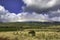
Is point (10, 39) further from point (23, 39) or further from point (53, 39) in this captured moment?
point (53, 39)

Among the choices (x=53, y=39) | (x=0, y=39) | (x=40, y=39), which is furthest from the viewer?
(x=53, y=39)

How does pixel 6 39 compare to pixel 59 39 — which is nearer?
pixel 6 39

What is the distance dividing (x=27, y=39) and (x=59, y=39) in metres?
8.56

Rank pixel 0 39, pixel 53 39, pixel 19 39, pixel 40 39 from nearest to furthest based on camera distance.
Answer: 1. pixel 0 39
2. pixel 19 39
3. pixel 40 39
4. pixel 53 39

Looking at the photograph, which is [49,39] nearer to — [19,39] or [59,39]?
[59,39]

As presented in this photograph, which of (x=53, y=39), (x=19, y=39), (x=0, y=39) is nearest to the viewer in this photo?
(x=0, y=39)

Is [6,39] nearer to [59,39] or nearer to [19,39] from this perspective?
[19,39]

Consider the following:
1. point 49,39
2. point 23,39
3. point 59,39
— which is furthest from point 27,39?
point 59,39

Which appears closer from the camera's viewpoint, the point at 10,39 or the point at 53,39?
the point at 10,39

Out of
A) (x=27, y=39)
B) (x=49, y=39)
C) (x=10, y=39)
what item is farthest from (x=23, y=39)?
(x=49, y=39)

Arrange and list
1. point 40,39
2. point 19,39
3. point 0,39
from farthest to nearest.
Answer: point 40,39, point 19,39, point 0,39

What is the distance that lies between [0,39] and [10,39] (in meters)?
1.67

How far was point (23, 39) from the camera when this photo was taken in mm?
29156

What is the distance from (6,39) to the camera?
27.6m
